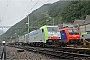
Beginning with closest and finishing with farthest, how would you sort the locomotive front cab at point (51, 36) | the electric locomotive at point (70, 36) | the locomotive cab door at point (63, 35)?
1. the electric locomotive at point (70, 36)
2. the locomotive front cab at point (51, 36)
3. the locomotive cab door at point (63, 35)

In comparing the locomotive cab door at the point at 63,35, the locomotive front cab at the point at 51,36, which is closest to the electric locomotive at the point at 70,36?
the locomotive cab door at the point at 63,35

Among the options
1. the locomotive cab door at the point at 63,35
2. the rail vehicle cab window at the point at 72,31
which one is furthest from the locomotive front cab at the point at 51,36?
the rail vehicle cab window at the point at 72,31

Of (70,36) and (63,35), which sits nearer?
(70,36)

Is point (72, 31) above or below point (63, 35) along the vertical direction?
above

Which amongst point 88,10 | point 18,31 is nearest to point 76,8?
point 88,10

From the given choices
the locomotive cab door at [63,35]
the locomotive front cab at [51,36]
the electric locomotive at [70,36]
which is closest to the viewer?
the electric locomotive at [70,36]

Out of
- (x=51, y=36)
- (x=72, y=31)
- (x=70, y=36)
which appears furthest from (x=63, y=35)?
(x=51, y=36)

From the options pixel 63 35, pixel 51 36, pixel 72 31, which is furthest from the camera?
pixel 63 35

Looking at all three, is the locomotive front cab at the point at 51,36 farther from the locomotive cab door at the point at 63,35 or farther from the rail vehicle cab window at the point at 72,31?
the rail vehicle cab window at the point at 72,31

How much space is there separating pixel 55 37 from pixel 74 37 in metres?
2.30

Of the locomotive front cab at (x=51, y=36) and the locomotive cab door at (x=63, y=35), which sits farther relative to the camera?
the locomotive cab door at (x=63, y=35)

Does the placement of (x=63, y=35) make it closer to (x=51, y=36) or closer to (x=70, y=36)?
(x=70, y=36)

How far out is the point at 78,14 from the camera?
94.0m

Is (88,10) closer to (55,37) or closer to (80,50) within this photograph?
(55,37)
